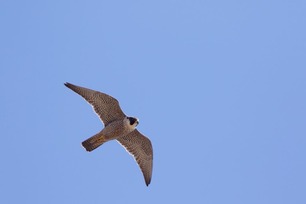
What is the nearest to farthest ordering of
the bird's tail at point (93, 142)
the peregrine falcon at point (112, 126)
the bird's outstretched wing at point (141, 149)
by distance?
1. the bird's tail at point (93, 142)
2. the peregrine falcon at point (112, 126)
3. the bird's outstretched wing at point (141, 149)

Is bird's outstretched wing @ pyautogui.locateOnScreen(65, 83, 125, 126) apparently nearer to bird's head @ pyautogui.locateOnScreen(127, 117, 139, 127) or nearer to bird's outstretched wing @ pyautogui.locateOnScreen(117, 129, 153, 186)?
bird's head @ pyautogui.locateOnScreen(127, 117, 139, 127)

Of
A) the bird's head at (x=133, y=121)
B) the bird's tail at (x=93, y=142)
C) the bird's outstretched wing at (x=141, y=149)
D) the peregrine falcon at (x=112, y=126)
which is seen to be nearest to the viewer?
the bird's tail at (x=93, y=142)

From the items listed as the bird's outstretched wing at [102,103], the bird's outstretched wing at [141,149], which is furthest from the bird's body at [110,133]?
the bird's outstretched wing at [141,149]

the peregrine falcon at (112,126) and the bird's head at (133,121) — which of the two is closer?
the peregrine falcon at (112,126)

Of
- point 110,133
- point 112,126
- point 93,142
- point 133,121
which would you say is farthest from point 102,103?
point 93,142

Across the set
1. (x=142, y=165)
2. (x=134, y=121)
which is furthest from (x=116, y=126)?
(x=142, y=165)

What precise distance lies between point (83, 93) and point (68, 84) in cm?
Answer: 46

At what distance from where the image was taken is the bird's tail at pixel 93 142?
1580 centimetres

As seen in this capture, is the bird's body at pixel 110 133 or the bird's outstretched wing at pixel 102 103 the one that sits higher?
the bird's outstretched wing at pixel 102 103

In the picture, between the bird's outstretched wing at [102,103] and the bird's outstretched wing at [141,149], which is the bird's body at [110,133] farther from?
the bird's outstretched wing at [141,149]

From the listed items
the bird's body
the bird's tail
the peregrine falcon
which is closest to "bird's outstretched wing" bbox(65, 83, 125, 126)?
the peregrine falcon

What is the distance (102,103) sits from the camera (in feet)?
52.9

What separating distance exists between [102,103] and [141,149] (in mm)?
1813

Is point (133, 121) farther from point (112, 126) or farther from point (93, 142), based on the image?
point (93, 142)
